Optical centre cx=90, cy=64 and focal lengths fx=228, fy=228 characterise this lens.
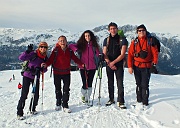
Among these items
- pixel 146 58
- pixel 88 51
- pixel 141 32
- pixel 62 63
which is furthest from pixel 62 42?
pixel 146 58

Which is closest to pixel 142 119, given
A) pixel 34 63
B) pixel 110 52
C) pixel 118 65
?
pixel 118 65

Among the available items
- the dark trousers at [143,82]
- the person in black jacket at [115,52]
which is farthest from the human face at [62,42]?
the dark trousers at [143,82]

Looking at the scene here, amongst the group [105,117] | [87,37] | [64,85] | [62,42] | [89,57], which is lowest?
[105,117]

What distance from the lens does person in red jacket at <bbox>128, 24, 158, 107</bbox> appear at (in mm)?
7833

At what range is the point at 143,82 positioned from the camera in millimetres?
8156

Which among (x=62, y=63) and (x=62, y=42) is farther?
(x=62, y=63)

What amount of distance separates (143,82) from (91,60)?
2.07 metres

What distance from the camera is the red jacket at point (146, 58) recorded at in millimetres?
7821

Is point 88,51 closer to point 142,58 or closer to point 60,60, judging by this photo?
point 60,60

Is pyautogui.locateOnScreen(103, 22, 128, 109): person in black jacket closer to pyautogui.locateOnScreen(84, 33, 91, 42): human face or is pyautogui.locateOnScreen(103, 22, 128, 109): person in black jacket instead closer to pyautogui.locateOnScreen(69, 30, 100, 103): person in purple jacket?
pyautogui.locateOnScreen(69, 30, 100, 103): person in purple jacket

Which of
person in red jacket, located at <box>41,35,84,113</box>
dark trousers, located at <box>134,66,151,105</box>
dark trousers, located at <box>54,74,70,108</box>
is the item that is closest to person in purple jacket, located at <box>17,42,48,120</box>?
person in red jacket, located at <box>41,35,84,113</box>

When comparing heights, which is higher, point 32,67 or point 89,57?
point 89,57

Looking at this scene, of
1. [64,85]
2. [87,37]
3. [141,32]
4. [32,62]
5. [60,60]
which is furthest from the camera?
[87,37]

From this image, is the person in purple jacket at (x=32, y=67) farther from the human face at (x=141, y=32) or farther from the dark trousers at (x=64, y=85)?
the human face at (x=141, y=32)
